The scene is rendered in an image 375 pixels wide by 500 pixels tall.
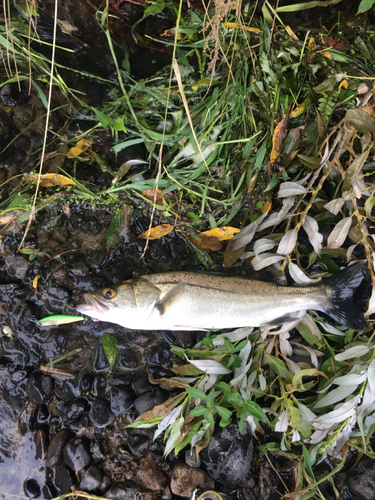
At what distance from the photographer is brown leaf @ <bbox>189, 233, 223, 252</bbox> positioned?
124 inches

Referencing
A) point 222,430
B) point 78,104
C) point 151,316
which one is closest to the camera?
point 151,316

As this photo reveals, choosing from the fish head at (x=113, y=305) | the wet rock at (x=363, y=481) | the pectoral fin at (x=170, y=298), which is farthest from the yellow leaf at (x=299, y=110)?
the wet rock at (x=363, y=481)

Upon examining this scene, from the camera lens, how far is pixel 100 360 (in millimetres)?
3307

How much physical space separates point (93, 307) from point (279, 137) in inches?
94.1

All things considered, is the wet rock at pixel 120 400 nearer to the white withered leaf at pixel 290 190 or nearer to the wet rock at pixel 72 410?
the wet rock at pixel 72 410

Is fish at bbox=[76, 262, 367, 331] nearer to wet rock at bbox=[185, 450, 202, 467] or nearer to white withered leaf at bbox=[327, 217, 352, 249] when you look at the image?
white withered leaf at bbox=[327, 217, 352, 249]

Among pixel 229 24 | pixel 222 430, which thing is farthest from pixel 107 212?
pixel 222 430

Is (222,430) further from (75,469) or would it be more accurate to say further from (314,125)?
(314,125)

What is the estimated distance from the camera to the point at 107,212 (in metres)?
3.32

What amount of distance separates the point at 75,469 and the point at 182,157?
3.54 metres

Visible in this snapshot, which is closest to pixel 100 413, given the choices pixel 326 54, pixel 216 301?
pixel 216 301

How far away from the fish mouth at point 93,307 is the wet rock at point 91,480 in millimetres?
1870

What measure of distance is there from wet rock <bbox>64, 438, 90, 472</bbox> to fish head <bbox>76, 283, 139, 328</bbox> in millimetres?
1625

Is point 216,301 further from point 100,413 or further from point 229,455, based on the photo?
point 100,413
